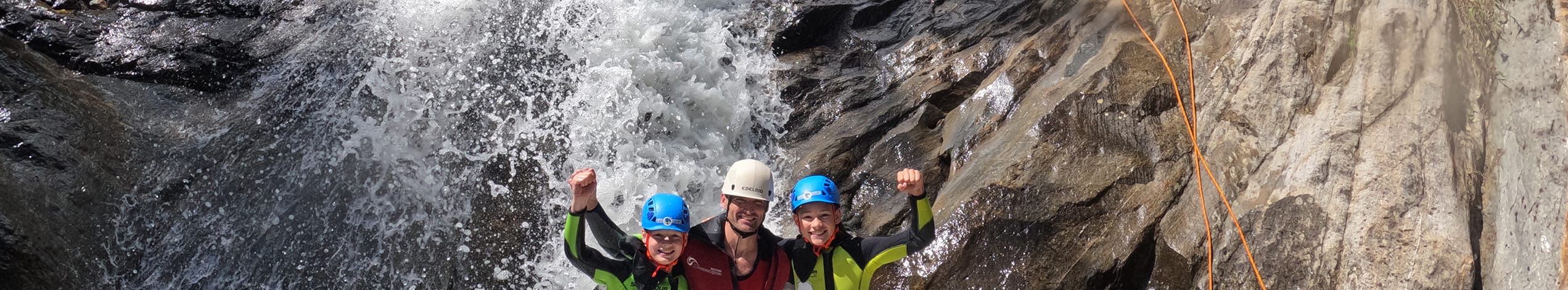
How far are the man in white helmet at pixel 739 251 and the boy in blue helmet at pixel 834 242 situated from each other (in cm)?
9

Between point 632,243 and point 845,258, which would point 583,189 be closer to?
point 632,243

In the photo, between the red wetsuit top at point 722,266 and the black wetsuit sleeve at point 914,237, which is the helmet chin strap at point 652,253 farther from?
the black wetsuit sleeve at point 914,237

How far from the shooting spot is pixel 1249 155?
17.5 ft

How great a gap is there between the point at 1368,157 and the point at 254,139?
6.59m

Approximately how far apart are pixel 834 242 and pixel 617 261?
0.89m

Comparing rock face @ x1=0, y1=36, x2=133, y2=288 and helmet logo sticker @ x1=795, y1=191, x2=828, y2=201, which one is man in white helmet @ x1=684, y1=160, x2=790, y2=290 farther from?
rock face @ x1=0, y1=36, x2=133, y2=288

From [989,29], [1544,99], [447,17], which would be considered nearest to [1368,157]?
[1544,99]

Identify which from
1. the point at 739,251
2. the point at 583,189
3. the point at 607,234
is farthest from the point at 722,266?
the point at 583,189

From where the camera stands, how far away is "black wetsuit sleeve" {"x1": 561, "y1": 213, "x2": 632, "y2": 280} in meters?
3.68

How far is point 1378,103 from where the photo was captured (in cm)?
501

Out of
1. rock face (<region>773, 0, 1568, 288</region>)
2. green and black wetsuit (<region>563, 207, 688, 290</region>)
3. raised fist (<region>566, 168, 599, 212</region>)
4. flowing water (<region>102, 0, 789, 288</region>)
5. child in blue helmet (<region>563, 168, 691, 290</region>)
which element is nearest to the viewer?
raised fist (<region>566, 168, 599, 212</region>)

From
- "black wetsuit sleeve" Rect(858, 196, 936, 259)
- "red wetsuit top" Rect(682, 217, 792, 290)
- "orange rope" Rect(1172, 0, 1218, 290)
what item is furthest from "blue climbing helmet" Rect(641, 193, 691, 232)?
"orange rope" Rect(1172, 0, 1218, 290)

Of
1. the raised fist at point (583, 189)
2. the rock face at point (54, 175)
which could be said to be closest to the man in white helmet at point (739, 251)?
the raised fist at point (583, 189)

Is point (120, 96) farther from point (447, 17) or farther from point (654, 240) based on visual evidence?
point (654, 240)
